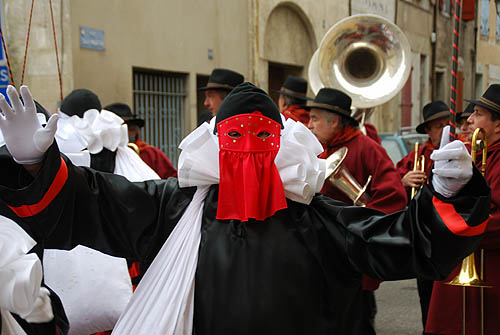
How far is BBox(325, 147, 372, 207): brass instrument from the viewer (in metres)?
4.39

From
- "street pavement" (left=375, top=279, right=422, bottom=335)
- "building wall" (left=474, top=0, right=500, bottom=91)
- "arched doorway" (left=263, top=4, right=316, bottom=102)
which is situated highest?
"arched doorway" (left=263, top=4, right=316, bottom=102)

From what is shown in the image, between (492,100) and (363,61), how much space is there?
4901 millimetres

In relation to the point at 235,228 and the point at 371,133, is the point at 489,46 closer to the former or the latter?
the point at 371,133

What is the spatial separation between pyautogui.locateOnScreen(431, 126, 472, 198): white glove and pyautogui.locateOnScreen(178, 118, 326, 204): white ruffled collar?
0.55 meters

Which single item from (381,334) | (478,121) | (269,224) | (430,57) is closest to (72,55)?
(381,334)

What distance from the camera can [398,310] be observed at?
247 inches

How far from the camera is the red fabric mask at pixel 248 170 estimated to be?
8.16 feet

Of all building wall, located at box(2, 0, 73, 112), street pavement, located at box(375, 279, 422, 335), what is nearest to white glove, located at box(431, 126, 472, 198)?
street pavement, located at box(375, 279, 422, 335)

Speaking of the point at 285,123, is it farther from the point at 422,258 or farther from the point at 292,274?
the point at 422,258

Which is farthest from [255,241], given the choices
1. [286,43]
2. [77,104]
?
[286,43]

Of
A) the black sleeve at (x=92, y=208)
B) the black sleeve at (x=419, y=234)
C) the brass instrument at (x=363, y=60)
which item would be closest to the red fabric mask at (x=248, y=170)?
the black sleeve at (x=92, y=208)

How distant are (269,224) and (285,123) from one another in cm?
54

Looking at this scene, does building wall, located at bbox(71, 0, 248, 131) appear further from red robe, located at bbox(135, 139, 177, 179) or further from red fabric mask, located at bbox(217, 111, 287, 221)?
red fabric mask, located at bbox(217, 111, 287, 221)

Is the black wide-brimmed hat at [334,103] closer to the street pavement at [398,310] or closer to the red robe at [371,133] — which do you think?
the street pavement at [398,310]
